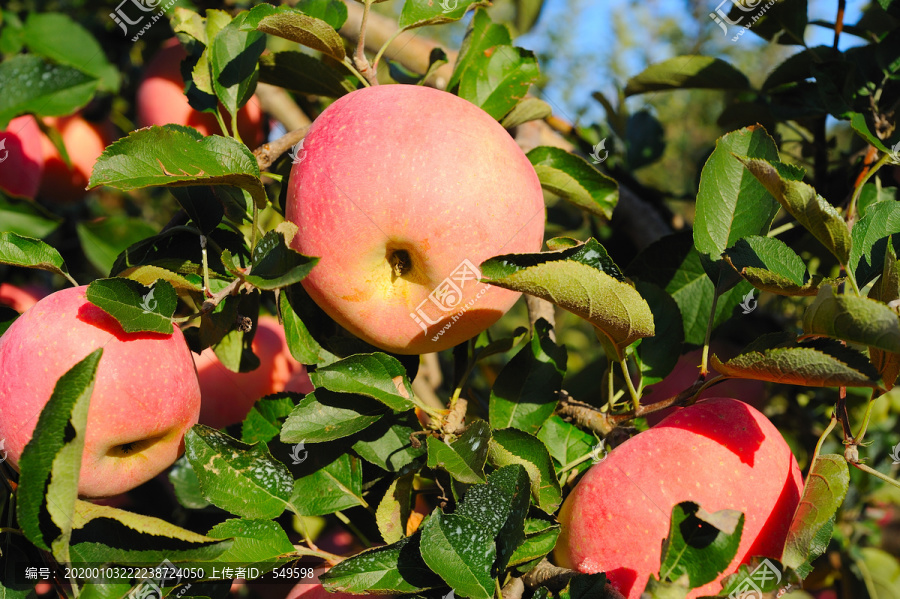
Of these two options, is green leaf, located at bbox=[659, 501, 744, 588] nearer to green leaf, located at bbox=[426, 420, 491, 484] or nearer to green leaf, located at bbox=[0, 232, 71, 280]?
green leaf, located at bbox=[426, 420, 491, 484]

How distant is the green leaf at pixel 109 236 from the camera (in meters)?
1.26

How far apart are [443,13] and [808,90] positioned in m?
0.70

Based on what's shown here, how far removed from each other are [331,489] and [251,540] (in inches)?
5.1

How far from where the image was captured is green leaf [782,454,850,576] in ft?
2.05

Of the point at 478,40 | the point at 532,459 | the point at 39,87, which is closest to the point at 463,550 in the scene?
the point at 532,459

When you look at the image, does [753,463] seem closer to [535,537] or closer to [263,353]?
[535,537]

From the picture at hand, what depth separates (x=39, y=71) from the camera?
1322mm

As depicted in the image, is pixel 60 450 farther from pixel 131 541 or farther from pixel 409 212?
pixel 409 212

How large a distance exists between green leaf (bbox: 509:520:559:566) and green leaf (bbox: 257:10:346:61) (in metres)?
0.64

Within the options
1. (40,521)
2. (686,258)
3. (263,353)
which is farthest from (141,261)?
(686,258)

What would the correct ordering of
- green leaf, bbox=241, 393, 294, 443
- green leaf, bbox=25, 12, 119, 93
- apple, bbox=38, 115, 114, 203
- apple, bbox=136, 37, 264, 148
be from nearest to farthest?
green leaf, bbox=241, 393, 294, 443, apple, bbox=136, 37, 264, 148, green leaf, bbox=25, 12, 119, 93, apple, bbox=38, 115, 114, 203

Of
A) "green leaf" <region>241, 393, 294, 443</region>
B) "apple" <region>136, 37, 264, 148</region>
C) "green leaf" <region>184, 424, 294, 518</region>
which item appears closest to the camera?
"green leaf" <region>184, 424, 294, 518</region>

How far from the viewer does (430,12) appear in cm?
93

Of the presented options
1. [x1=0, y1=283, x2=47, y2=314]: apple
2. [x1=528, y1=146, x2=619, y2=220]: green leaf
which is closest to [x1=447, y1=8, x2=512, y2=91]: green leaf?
[x1=528, y1=146, x2=619, y2=220]: green leaf
